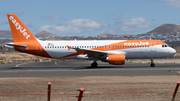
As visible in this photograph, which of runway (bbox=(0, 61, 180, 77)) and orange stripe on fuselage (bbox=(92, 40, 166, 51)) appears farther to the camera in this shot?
orange stripe on fuselage (bbox=(92, 40, 166, 51))

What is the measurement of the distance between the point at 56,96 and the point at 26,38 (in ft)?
76.6

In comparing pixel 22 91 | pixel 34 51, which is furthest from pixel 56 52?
pixel 22 91

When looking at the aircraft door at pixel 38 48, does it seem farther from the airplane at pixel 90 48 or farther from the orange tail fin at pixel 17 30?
the orange tail fin at pixel 17 30

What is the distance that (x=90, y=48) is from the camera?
33094 millimetres

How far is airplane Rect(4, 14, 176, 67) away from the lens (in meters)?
32.4

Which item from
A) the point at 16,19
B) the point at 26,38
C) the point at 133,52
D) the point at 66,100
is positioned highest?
the point at 16,19

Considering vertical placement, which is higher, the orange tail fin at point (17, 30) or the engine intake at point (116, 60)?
the orange tail fin at point (17, 30)

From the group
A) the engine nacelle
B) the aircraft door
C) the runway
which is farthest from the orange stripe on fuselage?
the aircraft door

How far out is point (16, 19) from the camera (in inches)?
1339

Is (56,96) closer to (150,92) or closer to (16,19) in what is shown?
(150,92)

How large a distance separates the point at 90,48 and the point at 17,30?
1121 cm

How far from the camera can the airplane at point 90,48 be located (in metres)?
32.4

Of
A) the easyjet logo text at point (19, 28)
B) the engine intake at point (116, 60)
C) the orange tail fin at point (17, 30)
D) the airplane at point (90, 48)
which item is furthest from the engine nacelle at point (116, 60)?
the easyjet logo text at point (19, 28)

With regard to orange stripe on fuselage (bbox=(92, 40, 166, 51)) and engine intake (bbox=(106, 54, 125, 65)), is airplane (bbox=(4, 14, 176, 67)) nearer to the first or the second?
orange stripe on fuselage (bbox=(92, 40, 166, 51))
